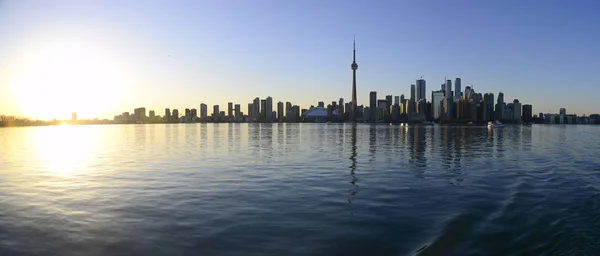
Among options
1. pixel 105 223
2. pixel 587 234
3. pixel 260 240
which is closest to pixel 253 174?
pixel 105 223

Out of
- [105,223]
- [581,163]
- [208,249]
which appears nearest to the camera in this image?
[208,249]

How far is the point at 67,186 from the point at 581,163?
43519 millimetres

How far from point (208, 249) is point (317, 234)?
3781 mm

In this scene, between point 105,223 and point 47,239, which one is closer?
point 47,239

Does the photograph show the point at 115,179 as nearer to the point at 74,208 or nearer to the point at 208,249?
the point at 74,208

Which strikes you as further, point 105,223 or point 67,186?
point 67,186

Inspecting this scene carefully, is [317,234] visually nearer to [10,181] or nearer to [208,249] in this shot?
[208,249]

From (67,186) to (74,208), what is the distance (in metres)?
8.09

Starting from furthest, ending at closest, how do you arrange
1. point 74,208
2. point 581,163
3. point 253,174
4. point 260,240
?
point 581,163 < point 253,174 < point 74,208 < point 260,240

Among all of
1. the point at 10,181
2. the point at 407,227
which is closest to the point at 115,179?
the point at 10,181

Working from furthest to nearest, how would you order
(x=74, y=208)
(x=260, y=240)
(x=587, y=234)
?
(x=74, y=208) < (x=587, y=234) < (x=260, y=240)

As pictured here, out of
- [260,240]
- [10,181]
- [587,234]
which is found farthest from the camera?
[10,181]

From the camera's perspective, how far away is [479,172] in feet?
106

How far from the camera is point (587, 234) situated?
14555 millimetres
